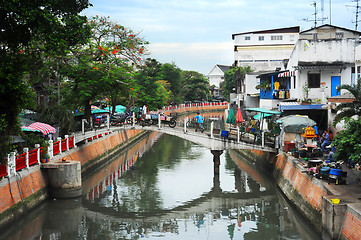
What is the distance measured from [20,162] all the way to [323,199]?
13.4m

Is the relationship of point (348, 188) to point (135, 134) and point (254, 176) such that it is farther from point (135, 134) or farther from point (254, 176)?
point (135, 134)

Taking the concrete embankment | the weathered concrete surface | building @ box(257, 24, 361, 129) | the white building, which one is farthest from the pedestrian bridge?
the white building

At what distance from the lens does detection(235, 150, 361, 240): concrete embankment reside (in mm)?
14342

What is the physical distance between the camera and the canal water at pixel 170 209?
60.7 feet

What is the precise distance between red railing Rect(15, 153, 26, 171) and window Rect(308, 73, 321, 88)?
74.1 ft

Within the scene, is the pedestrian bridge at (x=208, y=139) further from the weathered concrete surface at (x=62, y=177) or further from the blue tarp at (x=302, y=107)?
the weathered concrete surface at (x=62, y=177)

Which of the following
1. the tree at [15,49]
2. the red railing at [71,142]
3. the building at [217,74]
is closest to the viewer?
the tree at [15,49]

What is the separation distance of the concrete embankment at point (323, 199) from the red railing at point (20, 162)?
1312cm

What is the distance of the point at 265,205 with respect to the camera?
75.3 feet

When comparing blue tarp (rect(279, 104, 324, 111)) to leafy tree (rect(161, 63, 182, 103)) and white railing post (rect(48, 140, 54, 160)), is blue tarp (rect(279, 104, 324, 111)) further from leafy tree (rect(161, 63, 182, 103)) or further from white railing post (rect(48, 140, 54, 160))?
leafy tree (rect(161, 63, 182, 103))

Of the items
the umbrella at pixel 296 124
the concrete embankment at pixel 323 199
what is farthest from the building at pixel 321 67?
the concrete embankment at pixel 323 199

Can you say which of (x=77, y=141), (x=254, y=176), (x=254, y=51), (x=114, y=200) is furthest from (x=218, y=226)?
(x=254, y=51)

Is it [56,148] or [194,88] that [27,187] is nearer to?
[56,148]

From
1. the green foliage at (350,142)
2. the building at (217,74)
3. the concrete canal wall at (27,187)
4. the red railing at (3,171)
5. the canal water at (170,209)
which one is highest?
the building at (217,74)
